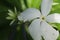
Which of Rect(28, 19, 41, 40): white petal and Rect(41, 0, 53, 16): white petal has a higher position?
Rect(41, 0, 53, 16): white petal

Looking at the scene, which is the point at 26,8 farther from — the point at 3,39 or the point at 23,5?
the point at 3,39

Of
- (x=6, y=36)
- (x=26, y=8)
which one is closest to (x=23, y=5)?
(x=26, y=8)

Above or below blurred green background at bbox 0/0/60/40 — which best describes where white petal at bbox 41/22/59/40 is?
below

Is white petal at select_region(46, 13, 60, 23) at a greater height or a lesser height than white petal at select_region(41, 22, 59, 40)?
greater

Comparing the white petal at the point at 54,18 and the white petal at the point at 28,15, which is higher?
the white petal at the point at 28,15

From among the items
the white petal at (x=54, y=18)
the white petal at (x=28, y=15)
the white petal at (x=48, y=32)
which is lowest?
the white petal at (x=48, y=32)

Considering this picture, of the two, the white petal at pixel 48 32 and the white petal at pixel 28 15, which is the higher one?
the white petal at pixel 28 15

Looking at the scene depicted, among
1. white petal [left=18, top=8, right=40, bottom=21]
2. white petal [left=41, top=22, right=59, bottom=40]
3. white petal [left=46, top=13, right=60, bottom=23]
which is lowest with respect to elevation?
white petal [left=41, top=22, right=59, bottom=40]

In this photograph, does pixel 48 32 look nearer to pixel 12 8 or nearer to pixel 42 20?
pixel 42 20
